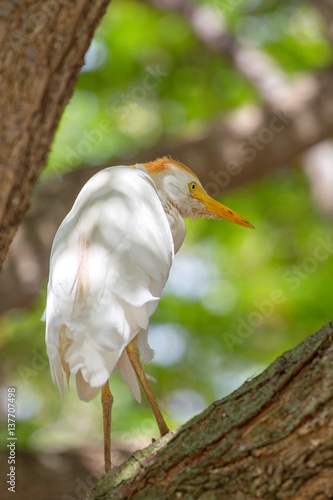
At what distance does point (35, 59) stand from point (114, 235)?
842 millimetres

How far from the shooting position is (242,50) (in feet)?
20.2

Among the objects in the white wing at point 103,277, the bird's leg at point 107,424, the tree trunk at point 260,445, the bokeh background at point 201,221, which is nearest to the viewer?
the tree trunk at point 260,445

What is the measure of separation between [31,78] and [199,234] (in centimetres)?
442

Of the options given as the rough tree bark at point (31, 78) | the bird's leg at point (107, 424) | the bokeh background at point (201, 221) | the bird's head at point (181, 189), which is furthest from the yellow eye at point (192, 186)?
the bokeh background at point (201, 221)

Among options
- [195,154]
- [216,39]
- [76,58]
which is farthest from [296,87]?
[76,58]

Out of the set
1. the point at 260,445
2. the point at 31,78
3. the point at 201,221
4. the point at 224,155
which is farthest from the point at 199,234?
the point at 260,445

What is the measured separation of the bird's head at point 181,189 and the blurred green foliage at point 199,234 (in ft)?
10.2

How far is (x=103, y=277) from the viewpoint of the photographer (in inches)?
87.0

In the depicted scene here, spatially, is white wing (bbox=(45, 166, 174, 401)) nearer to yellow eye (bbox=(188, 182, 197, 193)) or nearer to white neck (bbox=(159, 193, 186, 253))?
white neck (bbox=(159, 193, 186, 253))

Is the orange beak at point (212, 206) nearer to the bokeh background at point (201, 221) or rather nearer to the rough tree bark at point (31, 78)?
the rough tree bark at point (31, 78)

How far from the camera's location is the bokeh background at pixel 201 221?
600 centimetres

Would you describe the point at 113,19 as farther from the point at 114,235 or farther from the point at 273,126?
the point at 114,235

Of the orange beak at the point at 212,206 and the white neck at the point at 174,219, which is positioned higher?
the orange beak at the point at 212,206

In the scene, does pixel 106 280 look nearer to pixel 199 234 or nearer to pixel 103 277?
pixel 103 277
